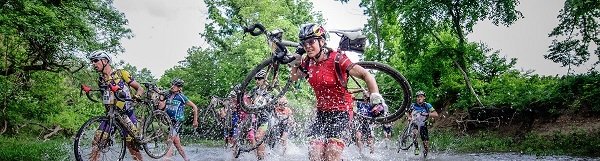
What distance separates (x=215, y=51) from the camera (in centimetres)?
4188

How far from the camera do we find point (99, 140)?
24.1 ft

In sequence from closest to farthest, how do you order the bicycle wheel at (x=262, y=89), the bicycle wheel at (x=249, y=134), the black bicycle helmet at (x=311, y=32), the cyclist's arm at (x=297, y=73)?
the black bicycle helmet at (x=311, y=32) → the cyclist's arm at (x=297, y=73) → the bicycle wheel at (x=262, y=89) → the bicycle wheel at (x=249, y=134)

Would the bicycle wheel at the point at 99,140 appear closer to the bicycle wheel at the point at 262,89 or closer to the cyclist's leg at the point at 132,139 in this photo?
the cyclist's leg at the point at 132,139

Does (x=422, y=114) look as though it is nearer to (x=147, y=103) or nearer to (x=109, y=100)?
(x=147, y=103)

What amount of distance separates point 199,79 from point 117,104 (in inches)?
1257

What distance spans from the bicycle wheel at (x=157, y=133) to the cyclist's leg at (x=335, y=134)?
4.61 m

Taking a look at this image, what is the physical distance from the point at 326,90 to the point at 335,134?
19.4 inches

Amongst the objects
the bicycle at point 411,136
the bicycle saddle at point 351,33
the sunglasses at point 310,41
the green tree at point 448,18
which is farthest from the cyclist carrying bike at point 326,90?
the green tree at point 448,18

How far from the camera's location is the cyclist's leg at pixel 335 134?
16.2 feet

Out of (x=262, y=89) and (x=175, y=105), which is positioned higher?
(x=175, y=105)

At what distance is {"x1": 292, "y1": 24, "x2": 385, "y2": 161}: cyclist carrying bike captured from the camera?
505 centimetres

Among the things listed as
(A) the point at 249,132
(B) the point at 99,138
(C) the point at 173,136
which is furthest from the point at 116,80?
(A) the point at 249,132

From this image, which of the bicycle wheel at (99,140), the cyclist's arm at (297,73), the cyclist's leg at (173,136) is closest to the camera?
the cyclist's arm at (297,73)

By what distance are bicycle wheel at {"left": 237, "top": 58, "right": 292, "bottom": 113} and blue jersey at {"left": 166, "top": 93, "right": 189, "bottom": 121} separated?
106 inches
